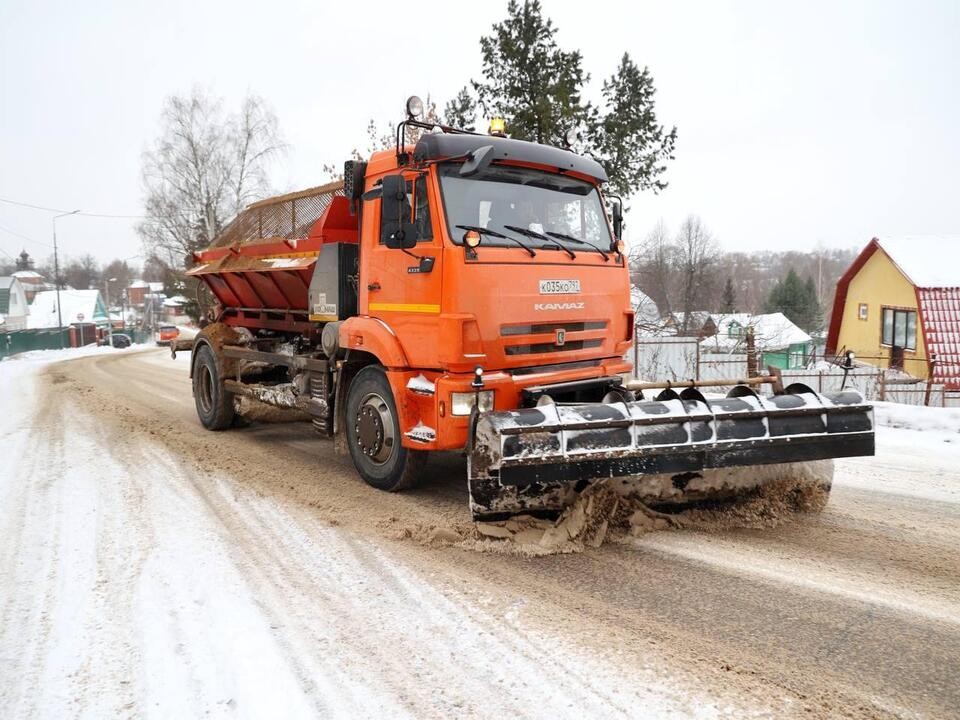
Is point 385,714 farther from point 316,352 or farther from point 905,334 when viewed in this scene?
point 905,334

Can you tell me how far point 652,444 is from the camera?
13.4ft

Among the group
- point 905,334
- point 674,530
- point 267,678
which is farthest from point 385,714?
point 905,334

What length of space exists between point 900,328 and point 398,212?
2472cm

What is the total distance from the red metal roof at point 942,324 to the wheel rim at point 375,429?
68.8 feet

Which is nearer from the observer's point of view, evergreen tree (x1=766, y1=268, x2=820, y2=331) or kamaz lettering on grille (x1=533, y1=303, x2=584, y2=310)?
kamaz lettering on grille (x1=533, y1=303, x2=584, y2=310)

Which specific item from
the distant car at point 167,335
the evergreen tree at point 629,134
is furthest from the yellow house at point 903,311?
the distant car at point 167,335

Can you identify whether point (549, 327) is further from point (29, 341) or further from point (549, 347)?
point (29, 341)

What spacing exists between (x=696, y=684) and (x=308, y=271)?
5.04m

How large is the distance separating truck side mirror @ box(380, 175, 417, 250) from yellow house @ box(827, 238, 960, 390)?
17.3m

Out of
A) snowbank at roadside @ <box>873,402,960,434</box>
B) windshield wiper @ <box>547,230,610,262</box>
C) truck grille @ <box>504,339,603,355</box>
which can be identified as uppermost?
windshield wiper @ <box>547,230,610,262</box>

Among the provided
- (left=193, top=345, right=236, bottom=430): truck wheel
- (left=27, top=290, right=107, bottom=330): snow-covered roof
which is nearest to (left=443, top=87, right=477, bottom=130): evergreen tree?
(left=193, top=345, right=236, bottom=430): truck wheel

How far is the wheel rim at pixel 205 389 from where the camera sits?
876 cm

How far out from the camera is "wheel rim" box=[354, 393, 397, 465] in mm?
5285

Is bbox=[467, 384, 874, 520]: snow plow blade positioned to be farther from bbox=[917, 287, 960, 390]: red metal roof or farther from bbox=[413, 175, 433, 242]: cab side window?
bbox=[917, 287, 960, 390]: red metal roof
